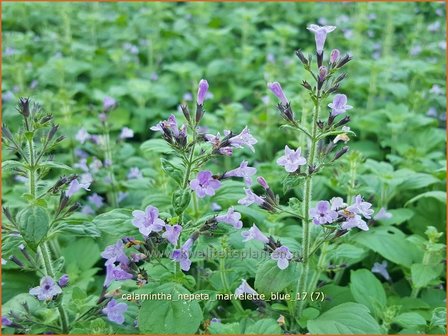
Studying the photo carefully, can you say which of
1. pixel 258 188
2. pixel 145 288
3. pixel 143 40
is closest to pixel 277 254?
pixel 145 288

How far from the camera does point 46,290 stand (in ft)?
9.50

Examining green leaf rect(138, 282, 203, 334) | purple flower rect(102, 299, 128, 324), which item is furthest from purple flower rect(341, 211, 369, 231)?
purple flower rect(102, 299, 128, 324)

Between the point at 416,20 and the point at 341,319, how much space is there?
6.29 meters

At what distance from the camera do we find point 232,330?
2854 mm

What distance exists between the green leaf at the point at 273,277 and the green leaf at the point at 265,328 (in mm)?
146

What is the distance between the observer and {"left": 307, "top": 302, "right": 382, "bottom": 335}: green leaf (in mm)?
2842

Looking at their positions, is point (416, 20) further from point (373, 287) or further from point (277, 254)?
point (277, 254)

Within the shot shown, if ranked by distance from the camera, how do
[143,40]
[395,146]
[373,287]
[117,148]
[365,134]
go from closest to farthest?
[373,287], [117,148], [395,146], [365,134], [143,40]

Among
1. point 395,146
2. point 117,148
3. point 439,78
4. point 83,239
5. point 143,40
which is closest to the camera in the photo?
point 83,239

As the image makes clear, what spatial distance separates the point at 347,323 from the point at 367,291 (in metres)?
0.66

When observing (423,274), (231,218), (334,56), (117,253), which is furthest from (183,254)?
(423,274)

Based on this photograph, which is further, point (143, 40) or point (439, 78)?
point (143, 40)

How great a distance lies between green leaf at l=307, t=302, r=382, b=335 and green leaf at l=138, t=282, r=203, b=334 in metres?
0.57

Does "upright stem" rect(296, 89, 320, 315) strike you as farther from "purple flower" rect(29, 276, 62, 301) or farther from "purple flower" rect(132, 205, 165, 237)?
"purple flower" rect(29, 276, 62, 301)
